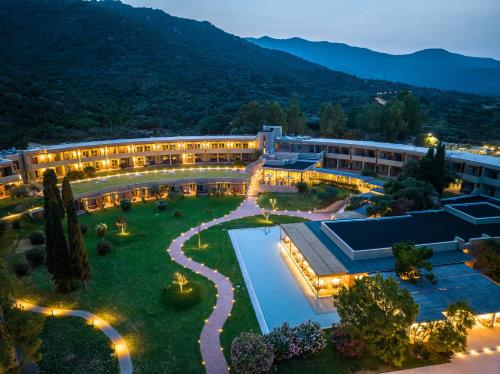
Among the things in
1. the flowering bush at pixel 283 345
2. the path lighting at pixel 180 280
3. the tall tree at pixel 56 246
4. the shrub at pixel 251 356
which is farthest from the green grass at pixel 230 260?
the tall tree at pixel 56 246

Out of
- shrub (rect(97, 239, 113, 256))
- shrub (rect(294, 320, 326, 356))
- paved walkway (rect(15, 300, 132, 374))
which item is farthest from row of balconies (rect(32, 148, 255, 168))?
shrub (rect(294, 320, 326, 356))

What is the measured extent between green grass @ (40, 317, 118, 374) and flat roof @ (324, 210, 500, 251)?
2104 centimetres

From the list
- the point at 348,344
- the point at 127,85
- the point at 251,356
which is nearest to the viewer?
the point at 251,356

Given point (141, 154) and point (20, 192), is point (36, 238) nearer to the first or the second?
point (20, 192)

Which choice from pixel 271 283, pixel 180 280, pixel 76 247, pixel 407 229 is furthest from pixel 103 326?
pixel 407 229

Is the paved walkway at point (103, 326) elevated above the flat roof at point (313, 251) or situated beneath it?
situated beneath

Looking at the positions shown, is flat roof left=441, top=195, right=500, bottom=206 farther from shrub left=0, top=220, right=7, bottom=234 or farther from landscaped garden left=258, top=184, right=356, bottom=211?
shrub left=0, top=220, right=7, bottom=234

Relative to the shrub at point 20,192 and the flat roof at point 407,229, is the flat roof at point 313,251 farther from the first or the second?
the shrub at point 20,192

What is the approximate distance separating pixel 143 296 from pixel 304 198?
30.9m

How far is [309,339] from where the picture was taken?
2088 centimetres

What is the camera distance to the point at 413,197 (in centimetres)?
3912

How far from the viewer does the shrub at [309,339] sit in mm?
20703

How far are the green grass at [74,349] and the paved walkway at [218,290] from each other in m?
5.90

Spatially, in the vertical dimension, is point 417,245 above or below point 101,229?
above
